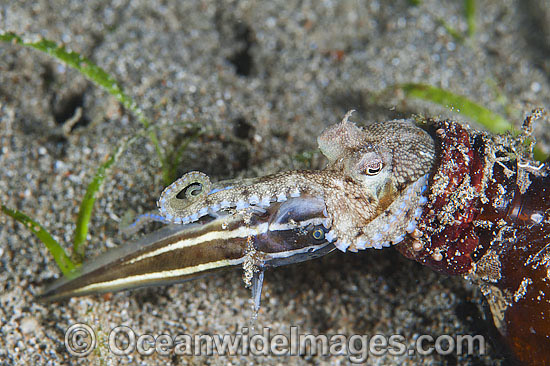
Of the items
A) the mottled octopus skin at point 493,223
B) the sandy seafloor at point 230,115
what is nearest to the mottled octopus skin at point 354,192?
the mottled octopus skin at point 493,223

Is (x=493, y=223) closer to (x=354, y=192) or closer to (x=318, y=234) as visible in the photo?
(x=354, y=192)

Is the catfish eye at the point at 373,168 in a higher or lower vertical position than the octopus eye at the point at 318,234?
higher

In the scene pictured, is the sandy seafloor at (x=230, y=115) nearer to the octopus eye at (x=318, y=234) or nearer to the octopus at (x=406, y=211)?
the octopus at (x=406, y=211)

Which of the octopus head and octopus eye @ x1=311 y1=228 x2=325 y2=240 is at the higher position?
the octopus head

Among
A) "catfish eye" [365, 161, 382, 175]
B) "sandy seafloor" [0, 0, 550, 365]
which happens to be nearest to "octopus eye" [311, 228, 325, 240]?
"catfish eye" [365, 161, 382, 175]

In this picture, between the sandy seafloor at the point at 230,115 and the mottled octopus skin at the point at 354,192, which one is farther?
the sandy seafloor at the point at 230,115

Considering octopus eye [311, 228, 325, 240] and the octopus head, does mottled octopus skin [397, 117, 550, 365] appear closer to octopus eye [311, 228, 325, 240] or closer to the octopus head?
the octopus head
